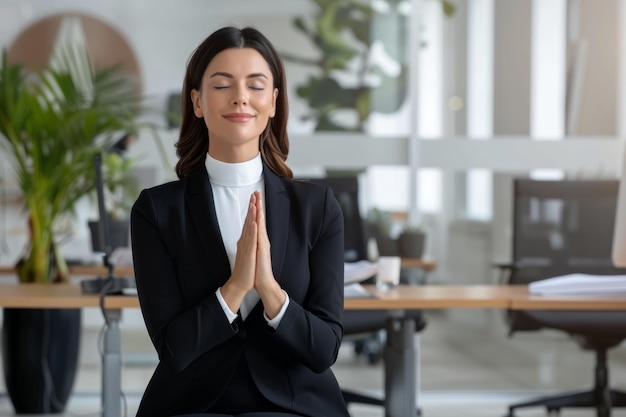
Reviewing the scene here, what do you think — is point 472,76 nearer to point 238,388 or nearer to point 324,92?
point 324,92

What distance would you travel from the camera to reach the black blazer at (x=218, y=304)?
177 cm

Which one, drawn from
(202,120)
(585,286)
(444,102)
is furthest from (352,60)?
(202,120)

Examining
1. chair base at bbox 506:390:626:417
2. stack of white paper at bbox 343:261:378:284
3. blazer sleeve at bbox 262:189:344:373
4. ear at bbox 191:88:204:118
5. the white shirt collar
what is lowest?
chair base at bbox 506:390:626:417

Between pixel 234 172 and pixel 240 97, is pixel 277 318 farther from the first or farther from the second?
pixel 240 97

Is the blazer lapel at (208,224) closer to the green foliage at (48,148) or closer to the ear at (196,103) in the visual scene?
the ear at (196,103)

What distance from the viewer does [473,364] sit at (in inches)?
214

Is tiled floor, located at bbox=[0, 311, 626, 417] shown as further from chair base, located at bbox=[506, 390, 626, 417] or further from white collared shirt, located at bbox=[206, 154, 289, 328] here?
white collared shirt, located at bbox=[206, 154, 289, 328]

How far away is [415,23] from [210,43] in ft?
12.1

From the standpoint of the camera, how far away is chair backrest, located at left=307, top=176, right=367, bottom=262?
14.6 ft

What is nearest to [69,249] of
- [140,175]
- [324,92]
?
[140,175]

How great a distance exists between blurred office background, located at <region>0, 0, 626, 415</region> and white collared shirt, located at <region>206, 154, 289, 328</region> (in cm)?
338

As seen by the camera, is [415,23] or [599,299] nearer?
[599,299]

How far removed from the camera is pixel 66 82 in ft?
14.1

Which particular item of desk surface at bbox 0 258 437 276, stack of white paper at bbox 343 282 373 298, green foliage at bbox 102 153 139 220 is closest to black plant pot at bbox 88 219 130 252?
desk surface at bbox 0 258 437 276
